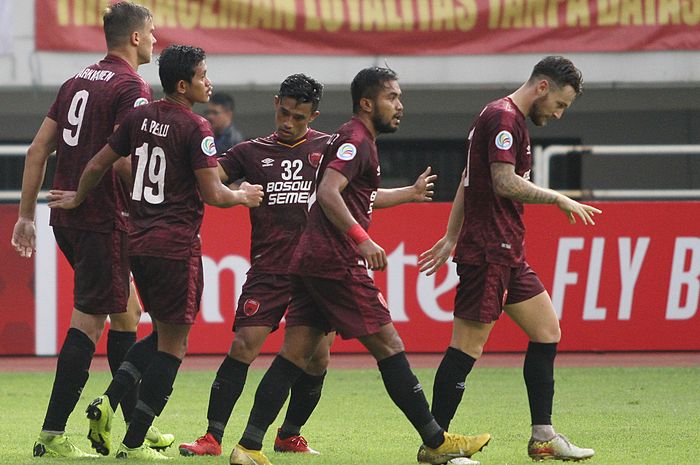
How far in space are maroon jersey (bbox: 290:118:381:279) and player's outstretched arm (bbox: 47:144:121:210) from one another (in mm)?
1009

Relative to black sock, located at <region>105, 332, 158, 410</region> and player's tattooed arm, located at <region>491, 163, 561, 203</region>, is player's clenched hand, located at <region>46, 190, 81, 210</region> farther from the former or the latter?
player's tattooed arm, located at <region>491, 163, 561, 203</region>

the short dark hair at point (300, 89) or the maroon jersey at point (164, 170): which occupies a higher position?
the short dark hair at point (300, 89)

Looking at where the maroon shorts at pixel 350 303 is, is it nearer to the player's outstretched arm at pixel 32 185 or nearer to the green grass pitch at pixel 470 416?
the green grass pitch at pixel 470 416

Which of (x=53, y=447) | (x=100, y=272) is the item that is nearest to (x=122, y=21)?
(x=100, y=272)

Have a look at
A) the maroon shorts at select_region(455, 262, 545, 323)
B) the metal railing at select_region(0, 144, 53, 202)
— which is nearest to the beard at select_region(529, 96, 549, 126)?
the maroon shorts at select_region(455, 262, 545, 323)

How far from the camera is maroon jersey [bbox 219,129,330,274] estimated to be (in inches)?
274

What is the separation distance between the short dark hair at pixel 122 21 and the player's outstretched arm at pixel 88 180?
2.36 ft

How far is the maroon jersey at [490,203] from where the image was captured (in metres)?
6.50

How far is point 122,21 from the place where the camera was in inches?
272

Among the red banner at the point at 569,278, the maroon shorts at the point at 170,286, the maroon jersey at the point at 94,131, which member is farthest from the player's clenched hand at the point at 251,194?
the red banner at the point at 569,278

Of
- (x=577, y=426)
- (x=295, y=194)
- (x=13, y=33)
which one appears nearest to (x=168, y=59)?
(x=295, y=194)

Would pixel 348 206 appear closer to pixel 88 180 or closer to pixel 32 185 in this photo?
pixel 88 180

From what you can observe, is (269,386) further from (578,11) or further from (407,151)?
(407,151)

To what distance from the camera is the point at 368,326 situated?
608 centimetres
